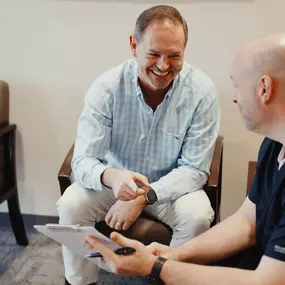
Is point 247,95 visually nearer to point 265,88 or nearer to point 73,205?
point 265,88

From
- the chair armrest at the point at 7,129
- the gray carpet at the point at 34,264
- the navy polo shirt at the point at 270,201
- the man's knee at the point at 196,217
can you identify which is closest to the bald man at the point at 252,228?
the navy polo shirt at the point at 270,201

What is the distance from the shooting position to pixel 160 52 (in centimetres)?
164

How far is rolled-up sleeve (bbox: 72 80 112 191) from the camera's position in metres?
1.79

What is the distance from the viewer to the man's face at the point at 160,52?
1623mm

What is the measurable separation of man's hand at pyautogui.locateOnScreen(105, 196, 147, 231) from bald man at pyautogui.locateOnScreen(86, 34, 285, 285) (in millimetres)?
283

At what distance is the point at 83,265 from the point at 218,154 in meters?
0.71

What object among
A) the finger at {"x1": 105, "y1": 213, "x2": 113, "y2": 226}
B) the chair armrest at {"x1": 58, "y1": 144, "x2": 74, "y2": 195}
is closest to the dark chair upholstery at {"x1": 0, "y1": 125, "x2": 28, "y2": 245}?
the chair armrest at {"x1": 58, "y1": 144, "x2": 74, "y2": 195}

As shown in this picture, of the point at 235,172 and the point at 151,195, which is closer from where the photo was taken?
the point at 151,195

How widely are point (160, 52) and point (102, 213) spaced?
672mm

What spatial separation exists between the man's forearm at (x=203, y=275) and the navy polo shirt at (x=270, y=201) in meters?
0.08

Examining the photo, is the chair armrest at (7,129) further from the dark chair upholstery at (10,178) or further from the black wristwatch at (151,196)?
the black wristwatch at (151,196)

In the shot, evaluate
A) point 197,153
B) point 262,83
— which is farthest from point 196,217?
point 262,83

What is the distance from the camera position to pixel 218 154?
194 cm

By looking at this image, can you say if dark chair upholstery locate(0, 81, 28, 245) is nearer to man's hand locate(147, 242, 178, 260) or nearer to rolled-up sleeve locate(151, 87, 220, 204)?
rolled-up sleeve locate(151, 87, 220, 204)
